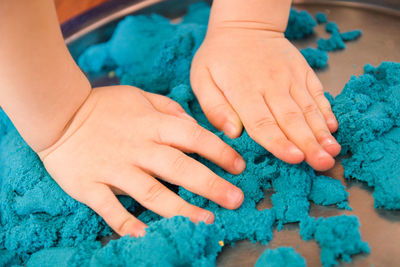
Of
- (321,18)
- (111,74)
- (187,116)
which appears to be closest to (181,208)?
(187,116)

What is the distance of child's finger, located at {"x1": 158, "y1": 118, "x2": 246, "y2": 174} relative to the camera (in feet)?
1.50

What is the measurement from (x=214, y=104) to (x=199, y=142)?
0.28ft

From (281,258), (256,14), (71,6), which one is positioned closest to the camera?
(281,258)

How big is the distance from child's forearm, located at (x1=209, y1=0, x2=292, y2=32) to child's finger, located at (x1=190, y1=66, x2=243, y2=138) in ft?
0.34

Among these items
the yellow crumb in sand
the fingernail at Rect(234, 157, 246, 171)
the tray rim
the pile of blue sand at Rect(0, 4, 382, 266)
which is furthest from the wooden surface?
the fingernail at Rect(234, 157, 246, 171)

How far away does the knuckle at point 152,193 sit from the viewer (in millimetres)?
450

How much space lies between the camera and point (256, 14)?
23.1 inches

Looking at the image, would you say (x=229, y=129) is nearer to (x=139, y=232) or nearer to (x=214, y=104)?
(x=214, y=104)

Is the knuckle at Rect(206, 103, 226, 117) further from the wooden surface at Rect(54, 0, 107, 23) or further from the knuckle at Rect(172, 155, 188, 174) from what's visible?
the wooden surface at Rect(54, 0, 107, 23)

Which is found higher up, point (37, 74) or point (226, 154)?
point (37, 74)

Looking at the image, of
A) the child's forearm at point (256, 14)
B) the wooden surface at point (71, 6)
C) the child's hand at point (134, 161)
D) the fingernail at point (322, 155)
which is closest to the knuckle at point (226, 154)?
the child's hand at point (134, 161)

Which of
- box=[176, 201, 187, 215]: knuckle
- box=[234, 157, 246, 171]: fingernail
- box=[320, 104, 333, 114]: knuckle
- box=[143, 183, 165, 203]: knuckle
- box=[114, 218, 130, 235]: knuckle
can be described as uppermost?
box=[320, 104, 333, 114]: knuckle

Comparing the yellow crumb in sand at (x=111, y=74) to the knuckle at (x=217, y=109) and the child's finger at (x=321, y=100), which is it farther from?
the child's finger at (x=321, y=100)

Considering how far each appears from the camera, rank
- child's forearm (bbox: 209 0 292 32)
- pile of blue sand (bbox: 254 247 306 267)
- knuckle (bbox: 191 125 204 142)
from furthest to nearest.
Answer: child's forearm (bbox: 209 0 292 32) < knuckle (bbox: 191 125 204 142) < pile of blue sand (bbox: 254 247 306 267)
